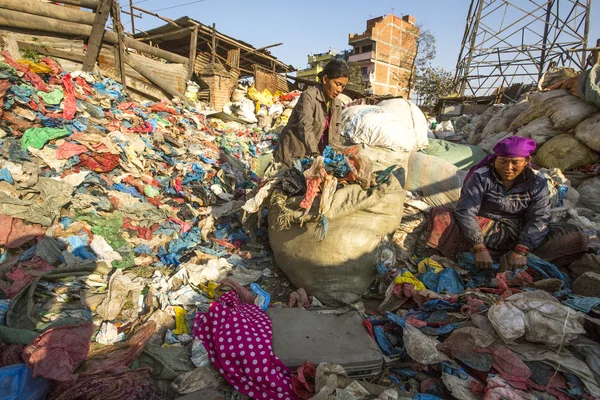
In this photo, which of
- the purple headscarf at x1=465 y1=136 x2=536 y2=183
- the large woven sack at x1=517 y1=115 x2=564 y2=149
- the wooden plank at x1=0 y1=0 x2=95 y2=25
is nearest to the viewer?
the purple headscarf at x1=465 y1=136 x2=536 y2=183

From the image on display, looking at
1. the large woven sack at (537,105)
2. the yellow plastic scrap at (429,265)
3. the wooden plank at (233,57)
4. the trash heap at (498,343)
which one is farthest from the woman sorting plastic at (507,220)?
the wooden plank at (233,57)

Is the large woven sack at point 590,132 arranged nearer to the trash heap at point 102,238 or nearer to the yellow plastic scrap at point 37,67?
the trash heap at point 102,238

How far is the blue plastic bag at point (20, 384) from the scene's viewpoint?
1320 millimetres

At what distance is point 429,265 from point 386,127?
154 cm

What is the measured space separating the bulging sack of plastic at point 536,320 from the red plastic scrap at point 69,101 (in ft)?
16.3

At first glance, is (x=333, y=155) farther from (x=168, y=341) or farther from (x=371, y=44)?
(x=371, y=44)

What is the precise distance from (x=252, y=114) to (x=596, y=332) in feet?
25.4

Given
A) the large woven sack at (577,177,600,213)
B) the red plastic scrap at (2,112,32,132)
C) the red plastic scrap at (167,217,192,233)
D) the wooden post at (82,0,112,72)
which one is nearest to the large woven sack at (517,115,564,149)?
the large woven sack at (577,177,600,213)

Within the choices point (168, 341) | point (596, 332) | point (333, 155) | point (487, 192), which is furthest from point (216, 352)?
point (487, 192)

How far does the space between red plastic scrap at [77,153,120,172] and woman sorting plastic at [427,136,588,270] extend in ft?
11.7

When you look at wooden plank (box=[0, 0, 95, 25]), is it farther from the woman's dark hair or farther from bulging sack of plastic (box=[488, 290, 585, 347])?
bulging sack of plastic (box=[488, 290, 585, 347])

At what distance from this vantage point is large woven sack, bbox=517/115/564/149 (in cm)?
383

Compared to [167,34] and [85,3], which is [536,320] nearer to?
[85,3]

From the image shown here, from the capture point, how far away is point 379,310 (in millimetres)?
2264
